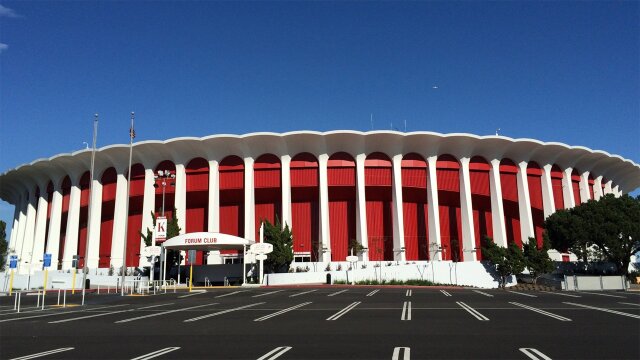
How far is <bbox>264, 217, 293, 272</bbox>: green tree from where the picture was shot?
45125mm

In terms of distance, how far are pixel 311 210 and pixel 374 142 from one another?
11.0m

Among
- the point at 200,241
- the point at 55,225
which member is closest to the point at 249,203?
the point at 200,241

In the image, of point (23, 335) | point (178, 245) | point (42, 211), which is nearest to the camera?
point (23, 335)

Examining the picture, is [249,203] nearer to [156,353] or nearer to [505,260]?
[505,260]

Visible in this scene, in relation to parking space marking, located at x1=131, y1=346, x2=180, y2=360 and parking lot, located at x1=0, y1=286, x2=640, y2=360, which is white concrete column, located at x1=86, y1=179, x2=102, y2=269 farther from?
parking space marking, located at x1=131, y1=346, x2=180, y2=360

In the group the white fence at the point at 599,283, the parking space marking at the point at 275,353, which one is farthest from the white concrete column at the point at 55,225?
the parking space marking at the point at 275,353

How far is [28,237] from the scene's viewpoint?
232 feet

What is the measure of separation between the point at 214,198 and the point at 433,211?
24.9 metres

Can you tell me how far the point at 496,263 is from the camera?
47.6 m

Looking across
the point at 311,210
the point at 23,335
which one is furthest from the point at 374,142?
the point at 23,335

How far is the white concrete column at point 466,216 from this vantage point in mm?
55219

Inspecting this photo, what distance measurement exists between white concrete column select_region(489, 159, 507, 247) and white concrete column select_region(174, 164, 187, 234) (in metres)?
36.1

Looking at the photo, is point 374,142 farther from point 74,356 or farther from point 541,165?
point 74,356

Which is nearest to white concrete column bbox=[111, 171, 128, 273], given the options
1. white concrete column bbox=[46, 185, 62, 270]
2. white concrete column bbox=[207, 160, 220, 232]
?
white concrete column bbox=[46, 185, 62, 270]
